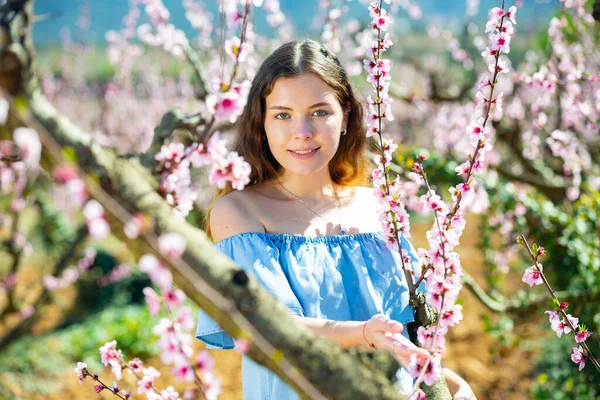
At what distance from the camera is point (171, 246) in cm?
80

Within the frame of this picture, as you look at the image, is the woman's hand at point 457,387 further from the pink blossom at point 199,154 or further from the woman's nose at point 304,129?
the pink blossom at point 199,154

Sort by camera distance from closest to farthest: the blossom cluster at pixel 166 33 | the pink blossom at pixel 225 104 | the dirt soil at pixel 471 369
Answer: the pink blossom at pixel 225 104 < the blossom cluster at pixel 166 33 < the dirt soil at pixel 471 369

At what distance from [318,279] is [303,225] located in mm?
228

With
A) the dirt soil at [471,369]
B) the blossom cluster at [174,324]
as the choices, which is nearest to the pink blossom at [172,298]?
the blossom cluster at [174,324]

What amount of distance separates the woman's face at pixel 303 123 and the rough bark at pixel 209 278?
2.80ft

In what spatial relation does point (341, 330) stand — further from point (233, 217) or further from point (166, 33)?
point (166, 33)

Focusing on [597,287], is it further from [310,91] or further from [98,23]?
[98,23]

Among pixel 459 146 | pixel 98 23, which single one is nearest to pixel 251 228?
pixel 459 146

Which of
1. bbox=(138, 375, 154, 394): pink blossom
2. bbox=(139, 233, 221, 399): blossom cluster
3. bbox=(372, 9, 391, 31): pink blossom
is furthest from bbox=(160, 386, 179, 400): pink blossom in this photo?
bbox=(372, 9, 391, 31): pink blossom

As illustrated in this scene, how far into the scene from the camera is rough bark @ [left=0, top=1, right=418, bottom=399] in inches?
32.6

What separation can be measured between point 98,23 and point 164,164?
1240 centimetres

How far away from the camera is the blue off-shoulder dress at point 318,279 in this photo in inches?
62.2

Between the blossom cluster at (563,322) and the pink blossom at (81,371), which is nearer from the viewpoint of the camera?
the pink blossom at (81,371)

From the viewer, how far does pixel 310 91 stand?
1710 mm
